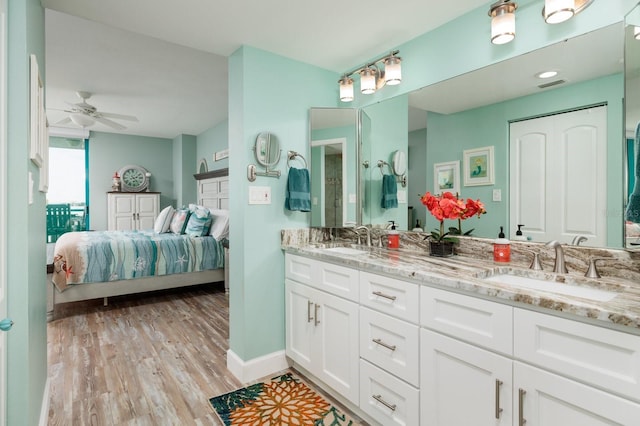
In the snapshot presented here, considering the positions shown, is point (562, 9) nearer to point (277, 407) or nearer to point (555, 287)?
point (555, 287)

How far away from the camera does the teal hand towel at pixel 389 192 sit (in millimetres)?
2383

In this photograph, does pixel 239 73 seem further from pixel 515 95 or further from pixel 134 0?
pixel 515 95

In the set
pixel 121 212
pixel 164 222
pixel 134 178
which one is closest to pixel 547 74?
pixel 164 222

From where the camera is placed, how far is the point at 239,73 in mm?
2346

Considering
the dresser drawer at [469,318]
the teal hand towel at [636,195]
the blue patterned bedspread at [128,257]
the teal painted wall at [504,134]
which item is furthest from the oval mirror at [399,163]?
the blue patterned bedspread at [128,257]

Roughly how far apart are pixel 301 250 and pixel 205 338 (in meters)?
1.46

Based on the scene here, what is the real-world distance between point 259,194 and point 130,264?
2.38 meters

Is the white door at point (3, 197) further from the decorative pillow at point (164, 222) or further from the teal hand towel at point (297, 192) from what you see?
the decorative pillow at point (164, 222)

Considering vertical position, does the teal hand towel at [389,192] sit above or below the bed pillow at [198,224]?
above

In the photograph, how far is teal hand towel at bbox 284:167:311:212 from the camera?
242 centimetres

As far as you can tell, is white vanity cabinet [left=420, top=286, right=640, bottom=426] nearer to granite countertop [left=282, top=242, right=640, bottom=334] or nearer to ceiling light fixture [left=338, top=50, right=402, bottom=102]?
granite countertop [left=282, top=242, right=640, bottom=334]

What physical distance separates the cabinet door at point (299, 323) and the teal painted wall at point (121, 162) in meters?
5.14

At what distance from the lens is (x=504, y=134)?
1.80 m

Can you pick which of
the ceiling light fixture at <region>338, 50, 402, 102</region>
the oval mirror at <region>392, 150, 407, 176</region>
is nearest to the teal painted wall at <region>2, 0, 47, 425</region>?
the ceiling light fixture at <region>338, 50, 402, 102</region>
